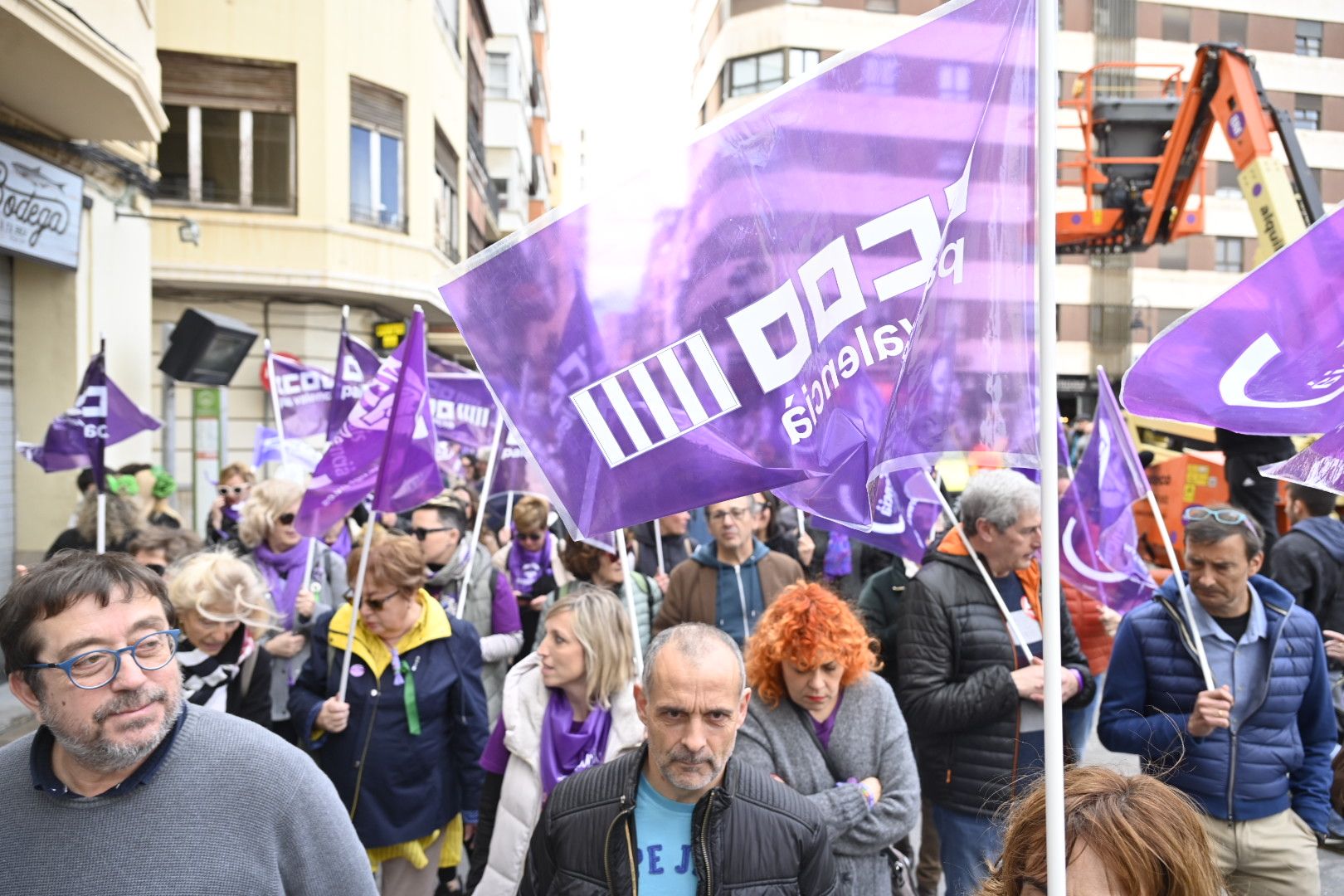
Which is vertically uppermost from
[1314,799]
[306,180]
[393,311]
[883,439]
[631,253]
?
[306,180]

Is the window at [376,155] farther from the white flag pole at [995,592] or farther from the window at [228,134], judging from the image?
the white flag pole at [995,592]

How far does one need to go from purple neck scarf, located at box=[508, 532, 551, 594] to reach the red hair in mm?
3616

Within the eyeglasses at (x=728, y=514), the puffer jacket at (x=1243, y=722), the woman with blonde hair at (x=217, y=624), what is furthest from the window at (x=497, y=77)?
Answer: the puffer jacket at (x=1243, y=722)

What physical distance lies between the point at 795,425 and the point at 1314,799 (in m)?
2.62

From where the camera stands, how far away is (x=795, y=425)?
2.70m

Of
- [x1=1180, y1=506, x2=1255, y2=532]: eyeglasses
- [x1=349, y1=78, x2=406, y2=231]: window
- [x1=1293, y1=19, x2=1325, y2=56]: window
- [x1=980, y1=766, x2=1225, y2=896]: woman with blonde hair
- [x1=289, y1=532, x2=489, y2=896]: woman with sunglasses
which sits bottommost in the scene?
[x1=289, y1=532, x2=489, y2=896]: woman with sunglasses

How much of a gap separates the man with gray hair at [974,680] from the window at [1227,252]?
43894 millimetres

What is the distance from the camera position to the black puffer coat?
398cm

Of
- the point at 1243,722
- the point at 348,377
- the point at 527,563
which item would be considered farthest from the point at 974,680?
the point at 348,377

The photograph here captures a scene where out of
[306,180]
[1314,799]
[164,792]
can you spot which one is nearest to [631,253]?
[164,792]

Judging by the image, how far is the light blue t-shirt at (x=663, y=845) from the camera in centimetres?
267

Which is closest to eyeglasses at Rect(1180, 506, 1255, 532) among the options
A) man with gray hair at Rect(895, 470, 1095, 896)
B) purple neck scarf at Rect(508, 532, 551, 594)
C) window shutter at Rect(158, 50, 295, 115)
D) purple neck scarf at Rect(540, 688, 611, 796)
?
man with gray hair at Rect(895, 470, 1095, 896)

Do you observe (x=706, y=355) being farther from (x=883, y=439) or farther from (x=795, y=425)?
(x=883, y=439)

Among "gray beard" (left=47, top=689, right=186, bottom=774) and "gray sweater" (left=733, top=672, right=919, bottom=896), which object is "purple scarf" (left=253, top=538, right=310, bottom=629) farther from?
"gray beard" (left=47, top=689, right=186, bottom=774)
